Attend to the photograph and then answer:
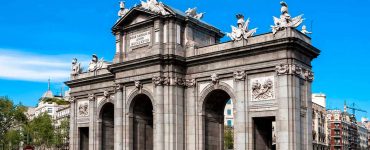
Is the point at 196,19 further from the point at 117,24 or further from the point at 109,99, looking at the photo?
the point at 109,99

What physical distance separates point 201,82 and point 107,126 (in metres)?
13.6

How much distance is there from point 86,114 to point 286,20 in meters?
23.8

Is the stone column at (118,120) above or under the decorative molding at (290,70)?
under

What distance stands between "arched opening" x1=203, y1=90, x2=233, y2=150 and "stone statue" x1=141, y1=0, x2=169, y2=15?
7.43 metres

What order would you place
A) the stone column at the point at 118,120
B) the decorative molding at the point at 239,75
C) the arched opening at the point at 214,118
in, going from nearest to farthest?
the decorative molding at the point at 239,75, the arched opening at the point at 214,118, the stone column at the point at 118,120

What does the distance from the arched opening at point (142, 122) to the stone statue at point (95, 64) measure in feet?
27.1

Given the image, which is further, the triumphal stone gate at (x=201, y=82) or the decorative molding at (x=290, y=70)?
the triumphal stone gate at (x=201, y=82)

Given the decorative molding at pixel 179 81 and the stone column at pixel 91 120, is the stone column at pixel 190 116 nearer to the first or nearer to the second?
the decorative molding at pixel 179 81

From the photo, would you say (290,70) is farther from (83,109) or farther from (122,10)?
(83,109)

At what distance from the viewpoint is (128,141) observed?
43062 millimetres

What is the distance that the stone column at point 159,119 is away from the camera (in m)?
40.4

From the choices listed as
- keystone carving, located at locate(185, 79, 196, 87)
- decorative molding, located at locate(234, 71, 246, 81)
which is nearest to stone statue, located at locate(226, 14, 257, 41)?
decorative molding, located at locate(234, 71, 246, 81)

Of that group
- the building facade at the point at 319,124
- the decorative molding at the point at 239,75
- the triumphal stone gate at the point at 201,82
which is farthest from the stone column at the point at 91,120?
the building facade at the point at 319,124

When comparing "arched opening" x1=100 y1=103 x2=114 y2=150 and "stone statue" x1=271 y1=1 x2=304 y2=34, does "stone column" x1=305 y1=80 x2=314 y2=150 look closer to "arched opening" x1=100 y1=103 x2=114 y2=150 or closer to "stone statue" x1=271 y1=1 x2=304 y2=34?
"stone statue" x1=271 y1=1 x2=304 y2=34
